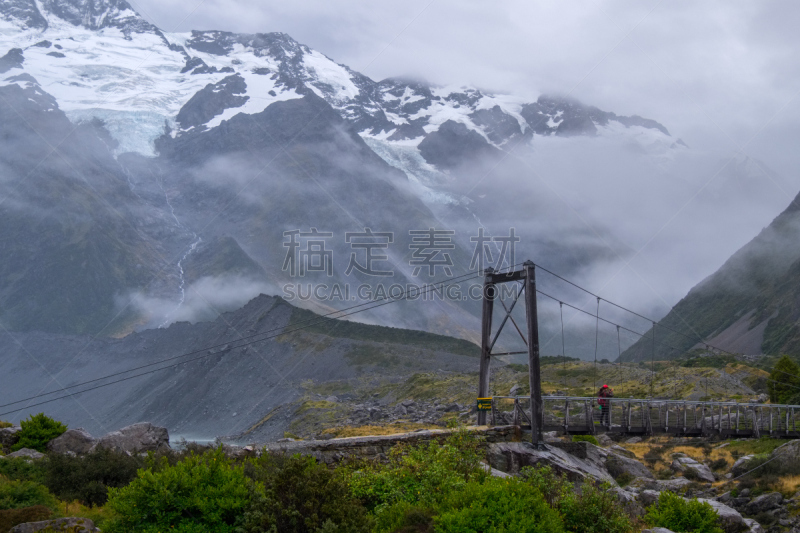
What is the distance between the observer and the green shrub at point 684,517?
10.9m

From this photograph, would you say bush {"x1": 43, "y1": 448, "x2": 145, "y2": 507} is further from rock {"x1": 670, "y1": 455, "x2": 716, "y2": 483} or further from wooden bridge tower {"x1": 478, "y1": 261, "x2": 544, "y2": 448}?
Answer: rock {"x1": 670, "y1": 455, "x2": 716, "y2": 483}

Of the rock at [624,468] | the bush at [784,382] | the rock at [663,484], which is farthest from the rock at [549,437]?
the bush at [784,382]

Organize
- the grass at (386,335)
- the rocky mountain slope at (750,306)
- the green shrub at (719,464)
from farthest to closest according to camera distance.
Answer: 1. the grass at (386,335)
2. the rocky mountain slope at (750,306)
3. the green shrub at (719,464)

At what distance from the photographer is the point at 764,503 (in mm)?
16875

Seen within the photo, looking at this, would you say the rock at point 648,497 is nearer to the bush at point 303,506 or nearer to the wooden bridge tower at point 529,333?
the wooden bridge tower at point 529,333

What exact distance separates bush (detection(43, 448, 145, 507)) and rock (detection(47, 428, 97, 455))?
101 inches

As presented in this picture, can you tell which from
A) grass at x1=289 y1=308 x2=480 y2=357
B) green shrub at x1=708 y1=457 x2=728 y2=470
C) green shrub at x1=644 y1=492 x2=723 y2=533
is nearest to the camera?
green shrub at x1=644 y1=492 x2=723 y2=533

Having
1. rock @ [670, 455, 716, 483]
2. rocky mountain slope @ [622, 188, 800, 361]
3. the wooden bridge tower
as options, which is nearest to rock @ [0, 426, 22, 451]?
the wooden bridge tower

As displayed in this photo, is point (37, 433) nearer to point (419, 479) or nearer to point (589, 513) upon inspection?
point (419, 479)

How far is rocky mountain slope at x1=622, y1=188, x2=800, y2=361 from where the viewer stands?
2901 inches

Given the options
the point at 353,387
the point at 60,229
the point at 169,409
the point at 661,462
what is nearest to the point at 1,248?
the point at 60,229

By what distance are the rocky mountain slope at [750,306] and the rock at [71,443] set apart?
60914 mm

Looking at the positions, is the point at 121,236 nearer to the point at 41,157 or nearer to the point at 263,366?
the point at 41,157

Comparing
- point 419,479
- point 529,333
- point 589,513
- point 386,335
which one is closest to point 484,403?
→ point 529,333
